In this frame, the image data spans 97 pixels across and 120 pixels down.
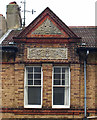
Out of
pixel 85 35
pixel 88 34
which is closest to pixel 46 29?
pixel 85 35

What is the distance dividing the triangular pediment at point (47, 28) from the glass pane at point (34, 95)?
8.95ft

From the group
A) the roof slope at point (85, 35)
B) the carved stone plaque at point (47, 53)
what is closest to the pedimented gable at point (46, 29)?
the carved stone plaque at point (47, 53)

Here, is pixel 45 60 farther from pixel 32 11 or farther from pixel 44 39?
pixel 32 11

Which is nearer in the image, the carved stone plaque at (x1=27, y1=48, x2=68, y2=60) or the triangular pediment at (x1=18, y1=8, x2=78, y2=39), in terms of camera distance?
the carved stone plaque at (x1=27, y1=48, x2=68, y2=60)

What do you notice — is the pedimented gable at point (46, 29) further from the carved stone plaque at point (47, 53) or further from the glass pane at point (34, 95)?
the glass pane at point (34, 95)

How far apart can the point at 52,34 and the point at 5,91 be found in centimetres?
384

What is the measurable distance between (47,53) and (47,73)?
1035mm

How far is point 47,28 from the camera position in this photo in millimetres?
11148

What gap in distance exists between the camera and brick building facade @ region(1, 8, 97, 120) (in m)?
10.6

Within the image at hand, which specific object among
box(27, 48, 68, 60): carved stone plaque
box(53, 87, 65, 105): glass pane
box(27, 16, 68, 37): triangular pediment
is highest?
box(27, 16, 68, 37): triangular pediment

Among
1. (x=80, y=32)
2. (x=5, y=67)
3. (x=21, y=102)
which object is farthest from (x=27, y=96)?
(x=80, y=32)

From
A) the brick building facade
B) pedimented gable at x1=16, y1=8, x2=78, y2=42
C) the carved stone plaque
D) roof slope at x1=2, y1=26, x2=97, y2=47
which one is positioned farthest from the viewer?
roof slope at x1=2, y1=26, x2=97, y2=47

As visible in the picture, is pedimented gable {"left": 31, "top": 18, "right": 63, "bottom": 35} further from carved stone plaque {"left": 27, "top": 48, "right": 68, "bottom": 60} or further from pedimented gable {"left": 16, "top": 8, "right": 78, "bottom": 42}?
carved stone plaque {"left": 27, "top": 48, "right": 68, "bottom": 60}

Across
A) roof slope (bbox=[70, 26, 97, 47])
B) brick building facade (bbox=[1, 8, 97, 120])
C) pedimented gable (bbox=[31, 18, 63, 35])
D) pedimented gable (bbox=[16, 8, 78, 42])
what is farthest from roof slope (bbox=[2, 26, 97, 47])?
pedimented gable (bbox=[31, 18, 63, 35])
